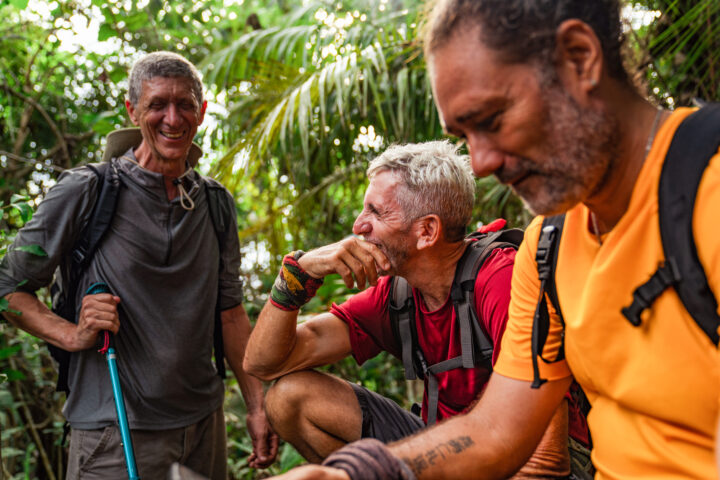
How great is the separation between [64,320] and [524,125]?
2.39 meters

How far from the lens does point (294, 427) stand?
2895 mm

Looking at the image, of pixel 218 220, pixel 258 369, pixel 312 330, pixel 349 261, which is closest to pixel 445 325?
pixel 349 261

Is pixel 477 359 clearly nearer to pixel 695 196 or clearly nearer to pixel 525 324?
pixel 525 324

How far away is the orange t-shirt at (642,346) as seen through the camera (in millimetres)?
1337

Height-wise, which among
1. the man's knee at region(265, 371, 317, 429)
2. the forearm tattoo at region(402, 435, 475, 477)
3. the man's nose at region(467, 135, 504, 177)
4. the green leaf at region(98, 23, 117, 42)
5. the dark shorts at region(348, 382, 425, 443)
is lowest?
the dark shorts at region(348, 382, 425, 443)

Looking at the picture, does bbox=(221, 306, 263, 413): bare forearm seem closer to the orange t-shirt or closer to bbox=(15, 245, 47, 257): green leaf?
bbox=(15, 245, 47, 257): green leaf

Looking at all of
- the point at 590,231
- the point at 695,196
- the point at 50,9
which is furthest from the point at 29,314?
the point at 50,9

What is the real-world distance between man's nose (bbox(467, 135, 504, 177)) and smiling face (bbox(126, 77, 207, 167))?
6.55 ft

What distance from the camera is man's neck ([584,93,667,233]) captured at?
1507 millimetres

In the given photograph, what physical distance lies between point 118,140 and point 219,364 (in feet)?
4.42

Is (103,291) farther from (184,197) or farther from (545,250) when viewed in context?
(545,250)

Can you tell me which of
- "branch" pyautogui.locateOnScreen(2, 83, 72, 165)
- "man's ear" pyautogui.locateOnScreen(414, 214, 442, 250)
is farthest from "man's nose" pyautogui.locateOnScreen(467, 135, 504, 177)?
"branch" pyautogui.locateOnScreen(2, 83, 72, 165)

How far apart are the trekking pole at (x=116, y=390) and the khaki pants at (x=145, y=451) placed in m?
0.09

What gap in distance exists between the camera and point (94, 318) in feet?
8.93
